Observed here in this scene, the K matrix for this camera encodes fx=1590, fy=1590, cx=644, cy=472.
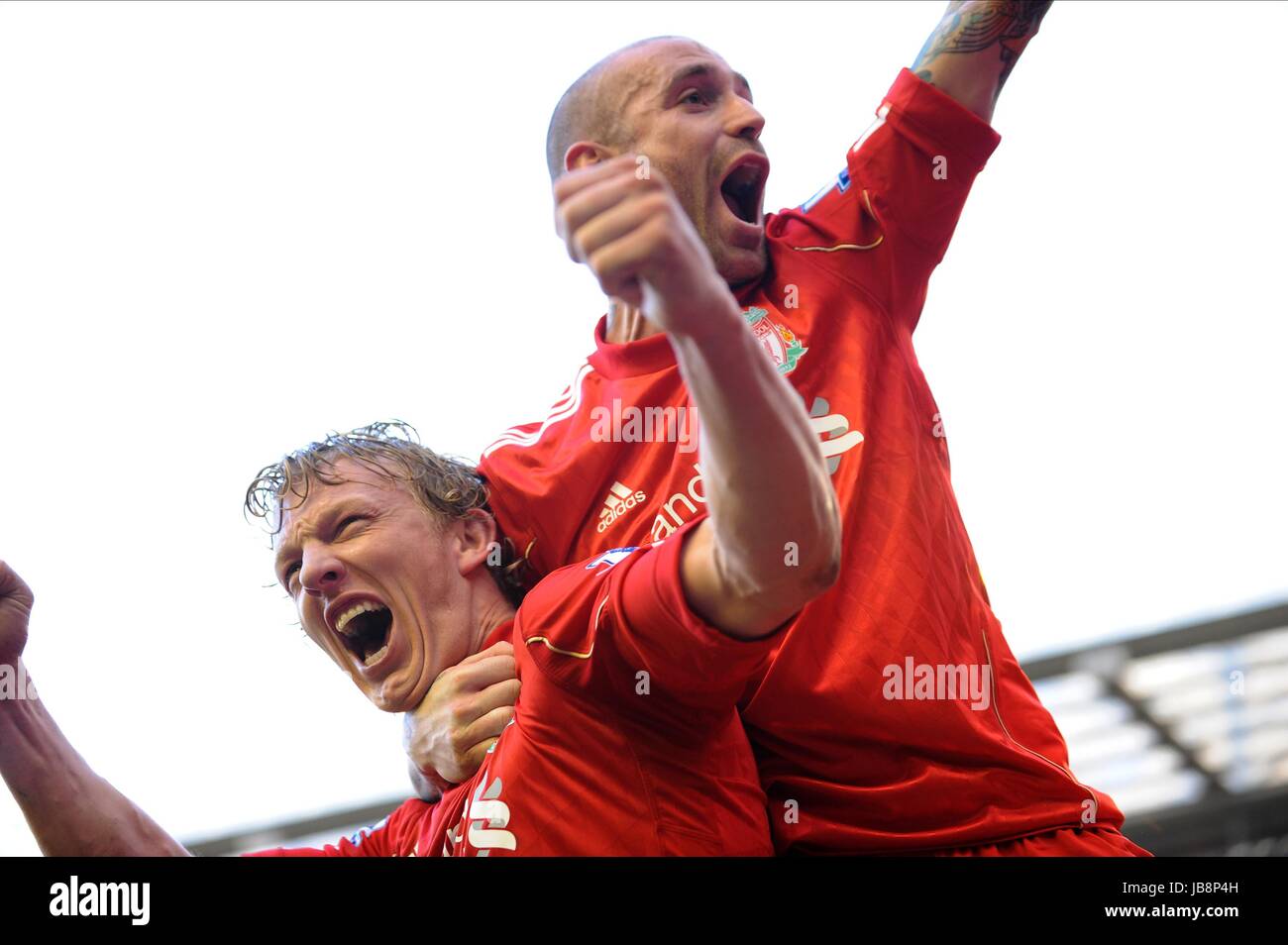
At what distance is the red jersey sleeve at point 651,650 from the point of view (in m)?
1.89

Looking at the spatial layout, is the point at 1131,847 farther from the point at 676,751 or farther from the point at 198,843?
the point at 198,843

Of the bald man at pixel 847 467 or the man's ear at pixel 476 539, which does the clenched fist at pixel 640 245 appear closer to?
the bald man at pixel 847 467

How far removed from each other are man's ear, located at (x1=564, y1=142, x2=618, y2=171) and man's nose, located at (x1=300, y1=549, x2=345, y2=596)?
82cm

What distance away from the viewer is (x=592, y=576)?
2.14m

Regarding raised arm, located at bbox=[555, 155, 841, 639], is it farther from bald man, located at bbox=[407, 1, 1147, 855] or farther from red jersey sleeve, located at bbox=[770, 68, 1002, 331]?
red jersey sleeve, located at bbox=[770, 68, 1002, 331]

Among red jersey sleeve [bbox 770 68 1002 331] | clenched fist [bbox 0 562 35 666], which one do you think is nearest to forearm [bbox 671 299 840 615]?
red jersey sleeve [bbox 770 68 1002 331]

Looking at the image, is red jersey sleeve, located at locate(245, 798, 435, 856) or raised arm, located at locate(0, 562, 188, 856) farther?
red jersey sleeve, located at locate(245, 798, 435, 856)

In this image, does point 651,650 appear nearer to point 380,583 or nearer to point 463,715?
point 463,715

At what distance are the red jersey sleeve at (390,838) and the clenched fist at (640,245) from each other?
124 cm

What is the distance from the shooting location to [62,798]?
251 cm

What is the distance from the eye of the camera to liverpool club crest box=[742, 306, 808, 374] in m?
2.57

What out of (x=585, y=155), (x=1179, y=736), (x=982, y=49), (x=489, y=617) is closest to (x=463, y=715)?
(x=489, y=617)

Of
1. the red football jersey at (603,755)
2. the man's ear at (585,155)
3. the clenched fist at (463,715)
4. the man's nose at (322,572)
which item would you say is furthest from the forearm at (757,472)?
the man's ear at (585,155)
